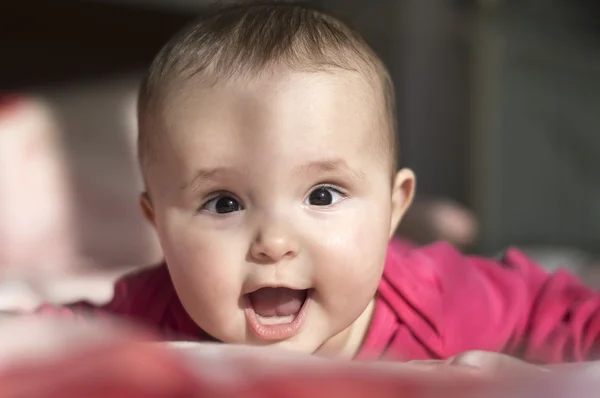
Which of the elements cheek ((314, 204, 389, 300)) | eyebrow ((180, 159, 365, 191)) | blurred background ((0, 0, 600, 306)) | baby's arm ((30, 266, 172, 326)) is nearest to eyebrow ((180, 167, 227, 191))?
eyebrow ((180, 159, 365, 191))

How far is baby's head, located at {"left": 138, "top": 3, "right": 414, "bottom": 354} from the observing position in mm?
633

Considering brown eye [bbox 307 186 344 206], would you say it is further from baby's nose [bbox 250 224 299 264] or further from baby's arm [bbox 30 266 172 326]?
baby's arm [bbox 30 266 172 326]

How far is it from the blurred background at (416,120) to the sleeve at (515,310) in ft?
1.95

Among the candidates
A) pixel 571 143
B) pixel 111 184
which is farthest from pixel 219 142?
pixel 571 143

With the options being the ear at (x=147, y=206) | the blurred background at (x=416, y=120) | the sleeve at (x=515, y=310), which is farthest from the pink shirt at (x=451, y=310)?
the blurred background at (x=416, y=120)

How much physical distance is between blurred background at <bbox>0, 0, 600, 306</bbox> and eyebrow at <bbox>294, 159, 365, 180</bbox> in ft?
2.83

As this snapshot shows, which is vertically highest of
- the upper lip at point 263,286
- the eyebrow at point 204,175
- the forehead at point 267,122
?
the forehead at point 267,122

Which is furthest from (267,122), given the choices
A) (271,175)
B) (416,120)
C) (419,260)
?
(416,120)

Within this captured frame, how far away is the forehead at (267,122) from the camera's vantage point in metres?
0.63

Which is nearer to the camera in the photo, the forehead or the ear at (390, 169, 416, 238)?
the forehead

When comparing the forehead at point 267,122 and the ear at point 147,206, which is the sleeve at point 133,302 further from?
the forehead at point 267,122

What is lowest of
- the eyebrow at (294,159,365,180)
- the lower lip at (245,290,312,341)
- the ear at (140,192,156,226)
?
the lower lip at (245,290,312,341)

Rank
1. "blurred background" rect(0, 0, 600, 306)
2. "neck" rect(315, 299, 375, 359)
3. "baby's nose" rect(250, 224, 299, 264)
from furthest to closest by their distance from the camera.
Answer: "blurred background" rect(0, 0, 600, 306), "neck" rect(315, 299, 375, 359), "baby's nose" rect(250, 224, 299, 264)

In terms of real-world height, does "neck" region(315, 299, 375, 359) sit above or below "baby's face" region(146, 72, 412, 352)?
below
